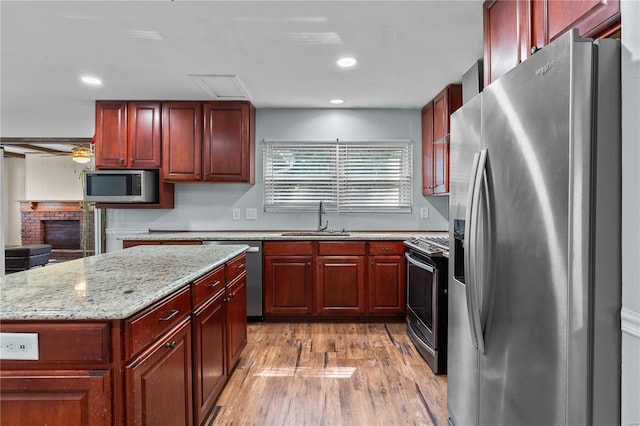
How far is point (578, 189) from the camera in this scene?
3.01 ft

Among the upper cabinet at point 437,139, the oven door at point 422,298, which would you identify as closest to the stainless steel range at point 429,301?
the oven door at point 422,298

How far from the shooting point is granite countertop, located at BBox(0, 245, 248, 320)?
3.51 feet

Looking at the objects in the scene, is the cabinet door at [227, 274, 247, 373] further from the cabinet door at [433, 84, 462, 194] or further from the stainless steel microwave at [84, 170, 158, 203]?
the cabinet door at [433, 84, 462, 194]

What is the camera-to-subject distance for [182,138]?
12.8 feet

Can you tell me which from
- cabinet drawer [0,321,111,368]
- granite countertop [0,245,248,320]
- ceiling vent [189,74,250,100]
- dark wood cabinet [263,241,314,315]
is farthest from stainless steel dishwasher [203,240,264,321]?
cabinet drawer [0,321,111,368]

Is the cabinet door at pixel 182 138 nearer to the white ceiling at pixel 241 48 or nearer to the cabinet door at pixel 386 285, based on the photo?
the white ceiling at pixel 241 48

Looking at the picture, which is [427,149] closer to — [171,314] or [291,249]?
[291,249]

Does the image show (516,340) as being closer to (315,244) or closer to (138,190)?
(315,244)

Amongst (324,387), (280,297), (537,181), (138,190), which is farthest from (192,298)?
(138,190)

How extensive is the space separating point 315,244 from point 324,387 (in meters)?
1.55

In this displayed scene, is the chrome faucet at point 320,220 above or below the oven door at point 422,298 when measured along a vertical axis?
above

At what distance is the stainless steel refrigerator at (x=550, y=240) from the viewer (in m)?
0.92

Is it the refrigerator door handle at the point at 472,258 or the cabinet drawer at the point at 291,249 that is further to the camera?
the cabinet drawer at the point at 291,249

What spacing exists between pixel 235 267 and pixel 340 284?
1473 mm
